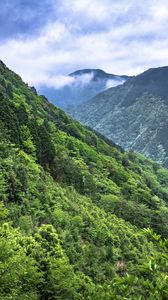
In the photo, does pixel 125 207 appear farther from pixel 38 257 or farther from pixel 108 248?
pixel 38 257

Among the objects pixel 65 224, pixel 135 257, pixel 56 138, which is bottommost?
pixel 135 257

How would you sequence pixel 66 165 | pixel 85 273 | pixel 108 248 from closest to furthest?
pixel 85 273
pixel 108 248
pixel 66 165

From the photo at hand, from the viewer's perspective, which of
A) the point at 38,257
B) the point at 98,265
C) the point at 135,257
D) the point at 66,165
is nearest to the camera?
the point at 38,257

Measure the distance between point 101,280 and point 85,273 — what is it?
218 cm

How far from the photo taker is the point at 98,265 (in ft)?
178

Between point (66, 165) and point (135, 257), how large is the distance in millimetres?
29426

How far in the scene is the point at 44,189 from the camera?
6506cm

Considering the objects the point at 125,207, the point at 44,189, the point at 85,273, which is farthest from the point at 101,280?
the point at 125,207

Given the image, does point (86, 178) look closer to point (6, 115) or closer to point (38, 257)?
point (6, 115)

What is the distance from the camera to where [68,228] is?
5647cm

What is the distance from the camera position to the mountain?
17.8m

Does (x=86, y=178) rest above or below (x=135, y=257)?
above

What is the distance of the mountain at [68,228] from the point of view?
17.8 m

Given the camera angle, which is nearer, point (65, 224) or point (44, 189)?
point (65, 224)
